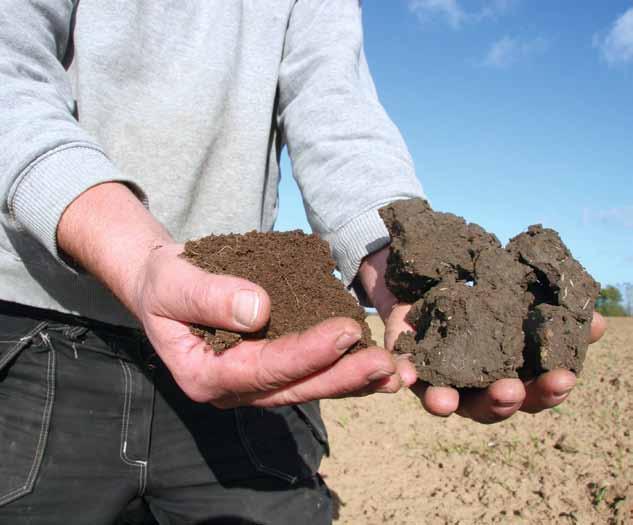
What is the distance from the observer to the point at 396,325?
2.57 m

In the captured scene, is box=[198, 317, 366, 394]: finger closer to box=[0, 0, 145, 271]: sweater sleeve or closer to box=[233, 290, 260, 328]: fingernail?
box=[233, 290, 260, 328]: fingernail

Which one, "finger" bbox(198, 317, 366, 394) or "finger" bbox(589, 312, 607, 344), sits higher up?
"finger" bbox(589, 312, 607, 344)

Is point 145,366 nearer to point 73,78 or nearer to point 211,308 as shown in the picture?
point 211,308

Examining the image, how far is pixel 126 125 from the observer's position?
7.98 ft

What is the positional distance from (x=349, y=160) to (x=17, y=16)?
1.47 metres

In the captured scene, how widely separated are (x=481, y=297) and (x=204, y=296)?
4.39ft

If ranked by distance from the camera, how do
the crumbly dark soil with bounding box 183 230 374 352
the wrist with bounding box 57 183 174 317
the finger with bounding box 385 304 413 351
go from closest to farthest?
the wrist with bounding box 57 183 174 317
the crumbly dark soil with bounding box 183 230 374 352
the finger with bounding box 385 304 413 351

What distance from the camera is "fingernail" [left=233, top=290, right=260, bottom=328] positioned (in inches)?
57.6

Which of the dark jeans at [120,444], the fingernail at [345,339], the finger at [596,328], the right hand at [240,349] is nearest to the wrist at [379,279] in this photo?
the dark jeans at [120,444]

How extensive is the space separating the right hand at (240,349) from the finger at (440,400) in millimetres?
438

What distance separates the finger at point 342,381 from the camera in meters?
1.52

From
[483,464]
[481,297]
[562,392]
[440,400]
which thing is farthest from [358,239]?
[483,464]

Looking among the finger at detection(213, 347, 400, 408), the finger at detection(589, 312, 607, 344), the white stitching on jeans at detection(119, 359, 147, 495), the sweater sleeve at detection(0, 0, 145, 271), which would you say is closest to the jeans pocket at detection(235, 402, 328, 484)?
the white stitching on jeans at detection(119, 359, 147, 495)

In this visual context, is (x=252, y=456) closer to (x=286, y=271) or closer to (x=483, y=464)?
(x=286, y=271)
